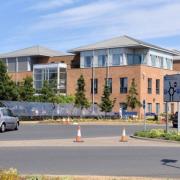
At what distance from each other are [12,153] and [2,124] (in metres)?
14.5

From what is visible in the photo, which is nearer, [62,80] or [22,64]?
[62,80]

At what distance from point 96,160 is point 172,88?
1394cm

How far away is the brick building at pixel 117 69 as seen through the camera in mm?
77750

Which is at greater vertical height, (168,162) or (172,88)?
(172,88)

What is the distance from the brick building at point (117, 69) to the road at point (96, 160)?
55.2 meters

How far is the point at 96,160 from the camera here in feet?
53.4

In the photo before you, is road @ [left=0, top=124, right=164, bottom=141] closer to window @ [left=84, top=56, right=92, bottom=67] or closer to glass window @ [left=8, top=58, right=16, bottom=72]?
window @ [left=84, top=56, right=92, bottom=67]

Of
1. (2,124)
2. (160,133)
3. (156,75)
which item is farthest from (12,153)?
(156,75)

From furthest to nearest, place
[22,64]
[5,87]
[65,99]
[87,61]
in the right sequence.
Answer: [22,64] → [87,61] → [65,99] → [5,87]

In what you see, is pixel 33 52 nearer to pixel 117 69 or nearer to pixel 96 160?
pixel 117 69

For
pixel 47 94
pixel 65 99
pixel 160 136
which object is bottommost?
pixel 160 136

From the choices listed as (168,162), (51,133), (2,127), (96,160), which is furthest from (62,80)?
(168,162)

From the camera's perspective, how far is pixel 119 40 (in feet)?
A: 269

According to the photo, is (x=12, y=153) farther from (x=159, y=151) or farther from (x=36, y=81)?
(x=36, y=81)
